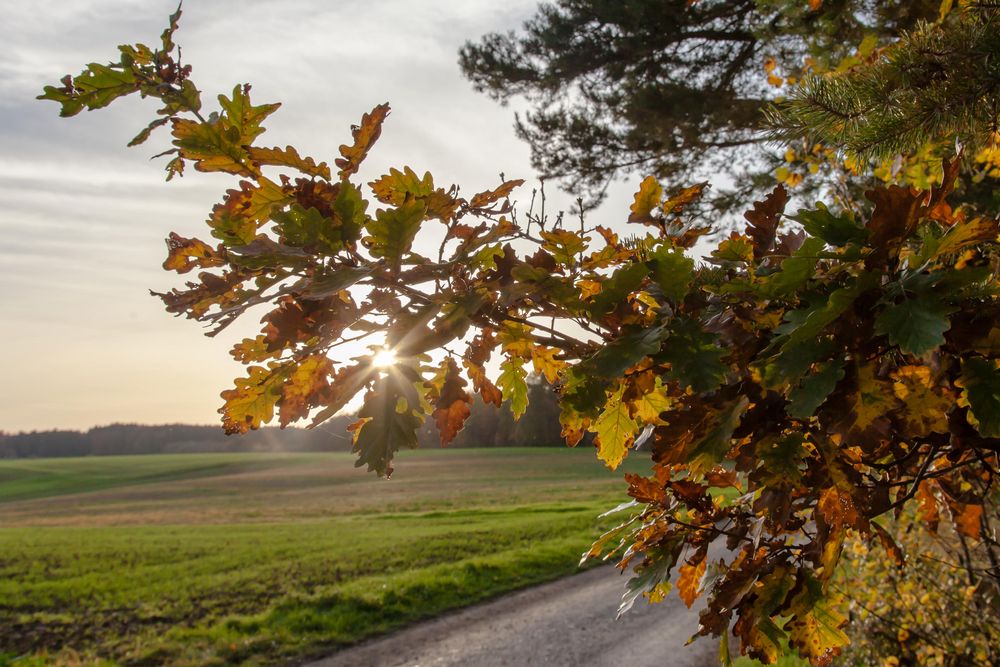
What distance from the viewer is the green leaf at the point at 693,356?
0.99 meters

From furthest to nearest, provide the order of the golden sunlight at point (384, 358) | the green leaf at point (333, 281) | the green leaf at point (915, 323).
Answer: the golden sunlight at point (384, 358) → the green leaf at point (333, 281) → the green leaf at point (915, 323)

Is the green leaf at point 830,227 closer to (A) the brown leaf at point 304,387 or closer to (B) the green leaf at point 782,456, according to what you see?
(B) the green leaf at point 782,456

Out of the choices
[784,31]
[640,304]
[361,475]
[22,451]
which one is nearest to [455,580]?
[784,31]

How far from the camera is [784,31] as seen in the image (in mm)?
6840

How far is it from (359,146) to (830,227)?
0.80m

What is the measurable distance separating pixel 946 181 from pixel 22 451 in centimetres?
9886

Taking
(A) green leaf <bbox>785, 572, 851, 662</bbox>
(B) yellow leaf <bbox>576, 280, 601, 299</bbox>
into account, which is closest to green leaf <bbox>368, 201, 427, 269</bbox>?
(B) yellow leaf <bbox>576, 280, 601, 299</bbox>

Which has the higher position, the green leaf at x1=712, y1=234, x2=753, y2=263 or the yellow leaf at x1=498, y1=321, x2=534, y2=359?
the green leaf at x1=712, y1=234, x2=753, y2=263

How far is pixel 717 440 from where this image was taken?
42.9 inches

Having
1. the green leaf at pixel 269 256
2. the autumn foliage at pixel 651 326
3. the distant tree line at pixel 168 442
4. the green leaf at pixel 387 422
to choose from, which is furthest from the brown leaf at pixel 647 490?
the distant tree line at pixel 168 442

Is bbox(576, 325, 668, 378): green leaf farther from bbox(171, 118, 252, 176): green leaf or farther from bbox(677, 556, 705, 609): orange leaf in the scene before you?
bbox(677, 556, 705, 609): orange leaf

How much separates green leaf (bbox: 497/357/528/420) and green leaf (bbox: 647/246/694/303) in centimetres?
44

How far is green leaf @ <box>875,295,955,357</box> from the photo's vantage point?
0.87 metres

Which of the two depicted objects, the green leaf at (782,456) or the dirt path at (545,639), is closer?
the green leaf at (782,456)
